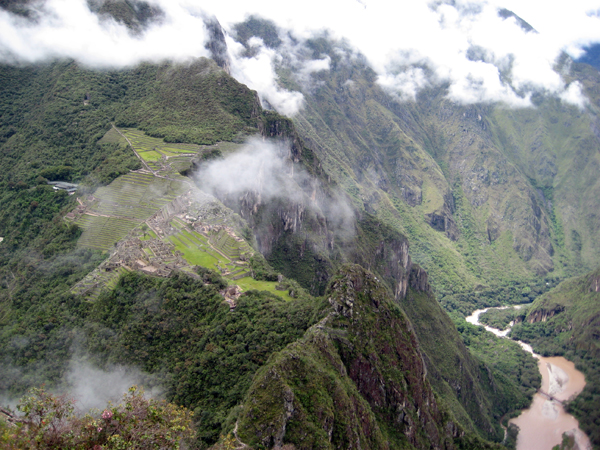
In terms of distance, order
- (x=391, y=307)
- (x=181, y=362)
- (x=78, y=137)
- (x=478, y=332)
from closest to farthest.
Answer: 1. (x=181, y=362)
2. (x=391, y=307)
3. (x=78, y=137)
4. (x=478, y=332)

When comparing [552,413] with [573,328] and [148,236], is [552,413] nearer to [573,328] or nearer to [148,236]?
[573,328]

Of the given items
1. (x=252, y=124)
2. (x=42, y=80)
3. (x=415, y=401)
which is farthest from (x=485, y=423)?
(x=42, y=80)

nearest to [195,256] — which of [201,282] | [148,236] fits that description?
[148,236]

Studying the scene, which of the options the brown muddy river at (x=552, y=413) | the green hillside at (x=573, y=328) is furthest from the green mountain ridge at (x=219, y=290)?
the brown muddy river at (x=552, y=413)

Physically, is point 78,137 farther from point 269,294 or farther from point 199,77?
point 269,294

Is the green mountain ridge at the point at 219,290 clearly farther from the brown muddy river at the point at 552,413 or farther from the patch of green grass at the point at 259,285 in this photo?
the brown muddy river at the point at 552,413

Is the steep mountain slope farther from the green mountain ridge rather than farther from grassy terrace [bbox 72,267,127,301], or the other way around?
grassy terrace [bbox 72,267,127,301]
